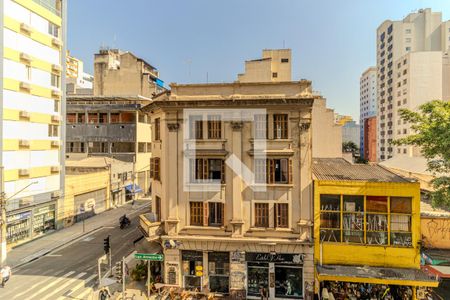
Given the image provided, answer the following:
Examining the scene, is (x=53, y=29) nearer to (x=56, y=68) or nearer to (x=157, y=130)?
(x=56, y=68)

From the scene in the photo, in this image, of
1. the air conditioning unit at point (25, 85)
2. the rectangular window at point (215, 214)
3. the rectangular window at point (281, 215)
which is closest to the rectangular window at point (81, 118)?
the air conditioning unit at point (25, 85)

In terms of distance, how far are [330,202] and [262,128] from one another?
6533 millimetres

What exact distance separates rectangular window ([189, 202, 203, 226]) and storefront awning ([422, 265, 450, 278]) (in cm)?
1447

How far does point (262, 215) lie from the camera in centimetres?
1964

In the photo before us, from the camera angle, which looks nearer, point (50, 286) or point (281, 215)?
point (281, 215)

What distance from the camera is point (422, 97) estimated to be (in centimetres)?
8088

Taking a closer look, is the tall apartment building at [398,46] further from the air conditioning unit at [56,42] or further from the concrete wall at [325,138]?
the air conditioning unit at [56,42]

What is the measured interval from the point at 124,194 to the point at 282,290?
38.4 metres

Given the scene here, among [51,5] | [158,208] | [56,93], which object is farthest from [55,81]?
[158,208]

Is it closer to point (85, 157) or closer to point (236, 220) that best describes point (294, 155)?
point (236, 220)

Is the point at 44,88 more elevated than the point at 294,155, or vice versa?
the point at 44,88

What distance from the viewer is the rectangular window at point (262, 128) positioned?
Answer: 1970cm

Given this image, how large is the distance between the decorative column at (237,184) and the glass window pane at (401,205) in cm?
957

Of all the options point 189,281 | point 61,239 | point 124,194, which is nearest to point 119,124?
point 124,194
